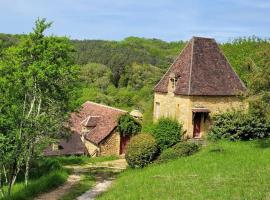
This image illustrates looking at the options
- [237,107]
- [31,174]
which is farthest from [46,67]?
[237,107]

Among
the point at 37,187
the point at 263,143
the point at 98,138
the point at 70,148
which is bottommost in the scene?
the point at 37,187

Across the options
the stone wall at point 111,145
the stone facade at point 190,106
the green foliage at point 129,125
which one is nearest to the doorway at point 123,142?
the stone wall at point 111,145

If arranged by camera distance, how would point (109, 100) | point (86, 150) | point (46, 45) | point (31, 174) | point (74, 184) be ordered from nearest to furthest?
point (46, 45) → point (74, 184) → point (31, 174) → point (86, 150) → point (109, 100)

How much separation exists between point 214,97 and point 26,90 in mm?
16239

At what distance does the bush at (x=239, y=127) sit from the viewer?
32144mm

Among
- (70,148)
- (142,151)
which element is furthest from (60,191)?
(70,148)

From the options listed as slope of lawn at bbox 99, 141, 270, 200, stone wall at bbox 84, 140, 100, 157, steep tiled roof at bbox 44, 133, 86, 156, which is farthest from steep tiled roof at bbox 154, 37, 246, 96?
steep tiled roof at bbox 44, 133, 86, 156

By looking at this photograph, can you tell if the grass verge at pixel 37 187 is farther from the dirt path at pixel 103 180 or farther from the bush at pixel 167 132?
the bush at pixel 167 132

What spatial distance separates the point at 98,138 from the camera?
44125mm

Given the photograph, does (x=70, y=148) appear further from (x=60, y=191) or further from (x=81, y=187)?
(x=60, y=191)

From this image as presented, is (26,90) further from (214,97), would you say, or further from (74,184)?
(214,97)

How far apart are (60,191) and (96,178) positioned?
4657 mm

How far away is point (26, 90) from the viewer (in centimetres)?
2320

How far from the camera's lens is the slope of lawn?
1912 centimetres
